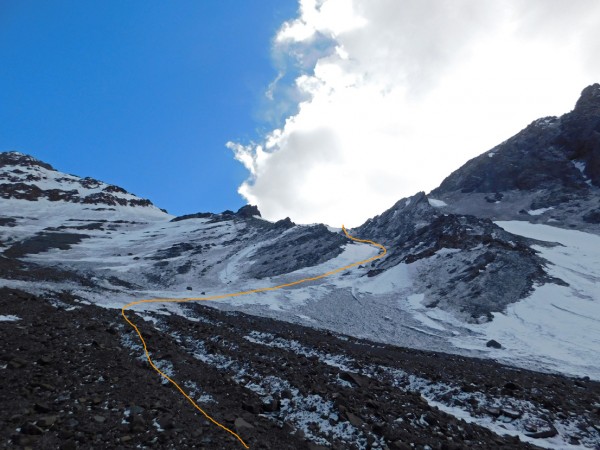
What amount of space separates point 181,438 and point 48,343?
359 inches

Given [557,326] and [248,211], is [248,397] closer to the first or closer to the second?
[557,326]

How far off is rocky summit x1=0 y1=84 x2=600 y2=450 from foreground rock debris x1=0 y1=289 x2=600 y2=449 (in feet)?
0.24

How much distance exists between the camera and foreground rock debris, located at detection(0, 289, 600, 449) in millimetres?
9328

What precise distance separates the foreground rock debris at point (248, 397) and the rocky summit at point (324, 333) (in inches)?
2.9

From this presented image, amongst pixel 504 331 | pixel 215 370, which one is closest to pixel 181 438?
pixel 215 370

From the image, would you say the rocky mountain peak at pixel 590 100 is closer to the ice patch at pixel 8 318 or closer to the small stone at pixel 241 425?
the small stone at pixel 241 425

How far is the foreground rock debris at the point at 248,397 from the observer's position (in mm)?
9328

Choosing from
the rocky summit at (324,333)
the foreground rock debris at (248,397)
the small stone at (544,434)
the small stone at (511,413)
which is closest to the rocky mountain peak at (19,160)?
the rocky summit at (324,333)

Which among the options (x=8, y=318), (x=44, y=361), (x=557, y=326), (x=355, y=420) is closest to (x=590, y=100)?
(x=557, y=326)

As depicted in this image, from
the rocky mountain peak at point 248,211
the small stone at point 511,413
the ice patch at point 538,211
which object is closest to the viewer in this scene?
the small stone at point 511,413

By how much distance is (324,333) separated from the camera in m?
28.9

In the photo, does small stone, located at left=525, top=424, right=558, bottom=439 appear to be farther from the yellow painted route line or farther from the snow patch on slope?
the snow patch on slope

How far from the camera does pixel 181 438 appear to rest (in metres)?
9.09

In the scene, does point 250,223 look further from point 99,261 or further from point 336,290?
point 336,290
